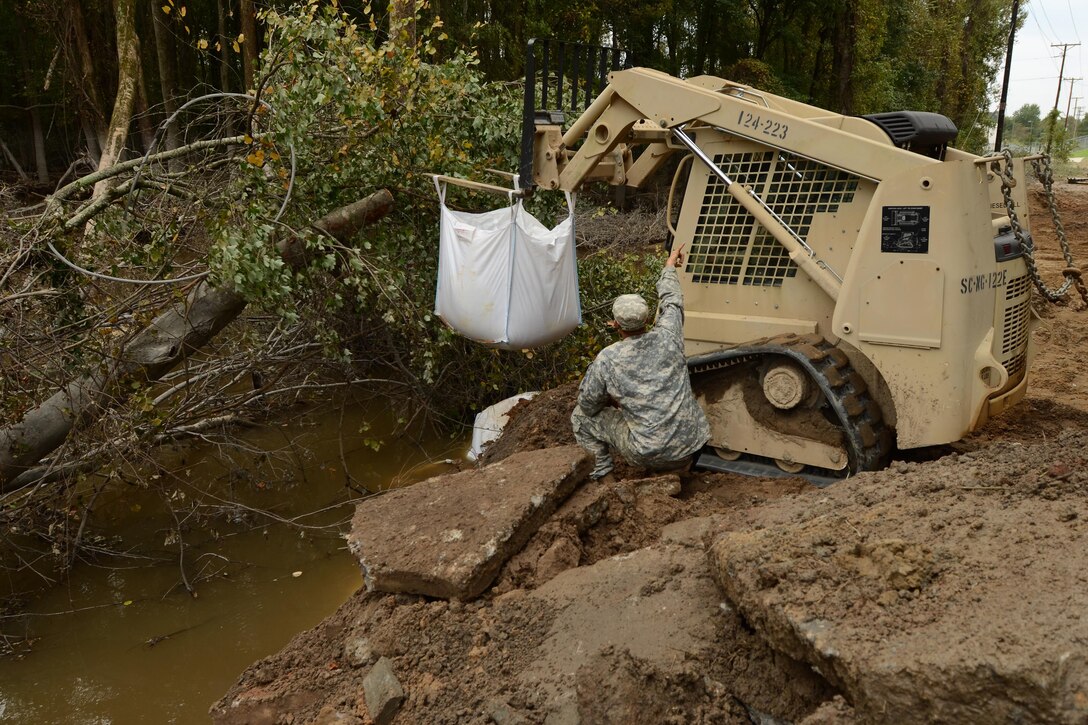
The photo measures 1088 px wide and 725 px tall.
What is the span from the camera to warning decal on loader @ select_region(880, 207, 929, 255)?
15.2 feet

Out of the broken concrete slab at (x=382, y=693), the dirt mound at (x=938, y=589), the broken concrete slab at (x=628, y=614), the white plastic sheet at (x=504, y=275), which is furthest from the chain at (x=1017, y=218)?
the broken concrete slab at (x=382, y=693)

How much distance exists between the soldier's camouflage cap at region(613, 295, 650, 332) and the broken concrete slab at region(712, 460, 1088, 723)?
5.44 feet

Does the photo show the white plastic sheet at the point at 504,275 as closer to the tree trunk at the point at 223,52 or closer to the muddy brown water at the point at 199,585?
the muddy brown water at the point at 199,585

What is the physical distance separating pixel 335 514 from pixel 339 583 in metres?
0.99

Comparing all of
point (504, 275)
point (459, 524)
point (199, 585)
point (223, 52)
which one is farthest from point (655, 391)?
point (223, 52)

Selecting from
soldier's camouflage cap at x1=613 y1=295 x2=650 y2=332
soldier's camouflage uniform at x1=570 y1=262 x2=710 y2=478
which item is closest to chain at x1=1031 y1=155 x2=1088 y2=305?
soldier's camouflage uniform at x1=570 y1=262 x2=710 y2=478

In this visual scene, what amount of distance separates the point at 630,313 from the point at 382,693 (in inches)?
96.8

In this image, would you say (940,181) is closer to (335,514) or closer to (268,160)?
(268,160)

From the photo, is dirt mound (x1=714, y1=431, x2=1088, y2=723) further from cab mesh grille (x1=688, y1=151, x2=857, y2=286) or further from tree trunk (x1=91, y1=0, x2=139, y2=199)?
tree trunk (x1=91, y1=0, x2=139, y2=199)

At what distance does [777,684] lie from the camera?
3.01 metres

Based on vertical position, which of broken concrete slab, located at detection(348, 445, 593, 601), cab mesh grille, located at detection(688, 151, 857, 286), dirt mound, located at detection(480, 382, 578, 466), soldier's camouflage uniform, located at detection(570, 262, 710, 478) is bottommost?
dirt mound, located at detection(480, 382, 578, 466)

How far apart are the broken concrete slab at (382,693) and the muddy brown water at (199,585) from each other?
154cm

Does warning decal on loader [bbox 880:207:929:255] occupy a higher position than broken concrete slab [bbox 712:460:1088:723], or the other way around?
warning decal on loader [bbox 880:207:929:255]

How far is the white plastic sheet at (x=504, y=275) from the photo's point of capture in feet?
18.0
